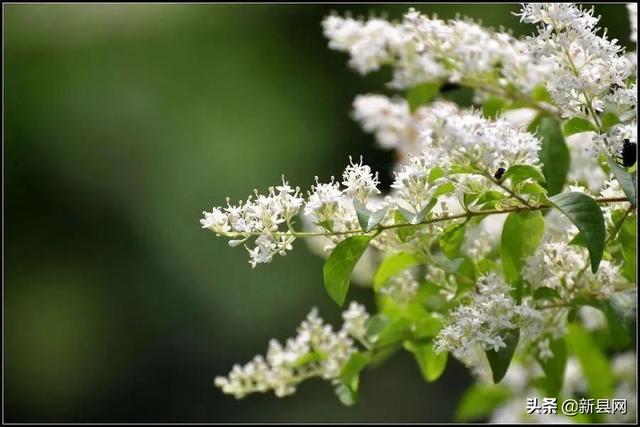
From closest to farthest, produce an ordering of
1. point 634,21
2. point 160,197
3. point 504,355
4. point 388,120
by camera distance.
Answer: point 504,355 < point 634,21 < point 388,120 < point 160,197

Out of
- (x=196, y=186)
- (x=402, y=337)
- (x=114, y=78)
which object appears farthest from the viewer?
(x=114, y=78)

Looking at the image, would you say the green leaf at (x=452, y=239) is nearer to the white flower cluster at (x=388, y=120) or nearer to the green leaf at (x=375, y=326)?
the green leaf at (x=375, y=326)

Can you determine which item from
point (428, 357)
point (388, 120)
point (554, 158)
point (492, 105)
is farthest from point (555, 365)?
point (388, 120)

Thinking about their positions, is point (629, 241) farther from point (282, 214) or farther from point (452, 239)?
point (282, 214)

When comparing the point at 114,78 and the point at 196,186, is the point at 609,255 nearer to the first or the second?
the point at 196,186

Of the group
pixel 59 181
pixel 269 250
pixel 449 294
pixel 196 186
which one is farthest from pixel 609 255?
pixel 59 181

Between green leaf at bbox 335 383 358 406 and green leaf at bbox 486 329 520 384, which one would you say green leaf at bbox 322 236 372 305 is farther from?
green leaf at bbox 335 383 358 406
